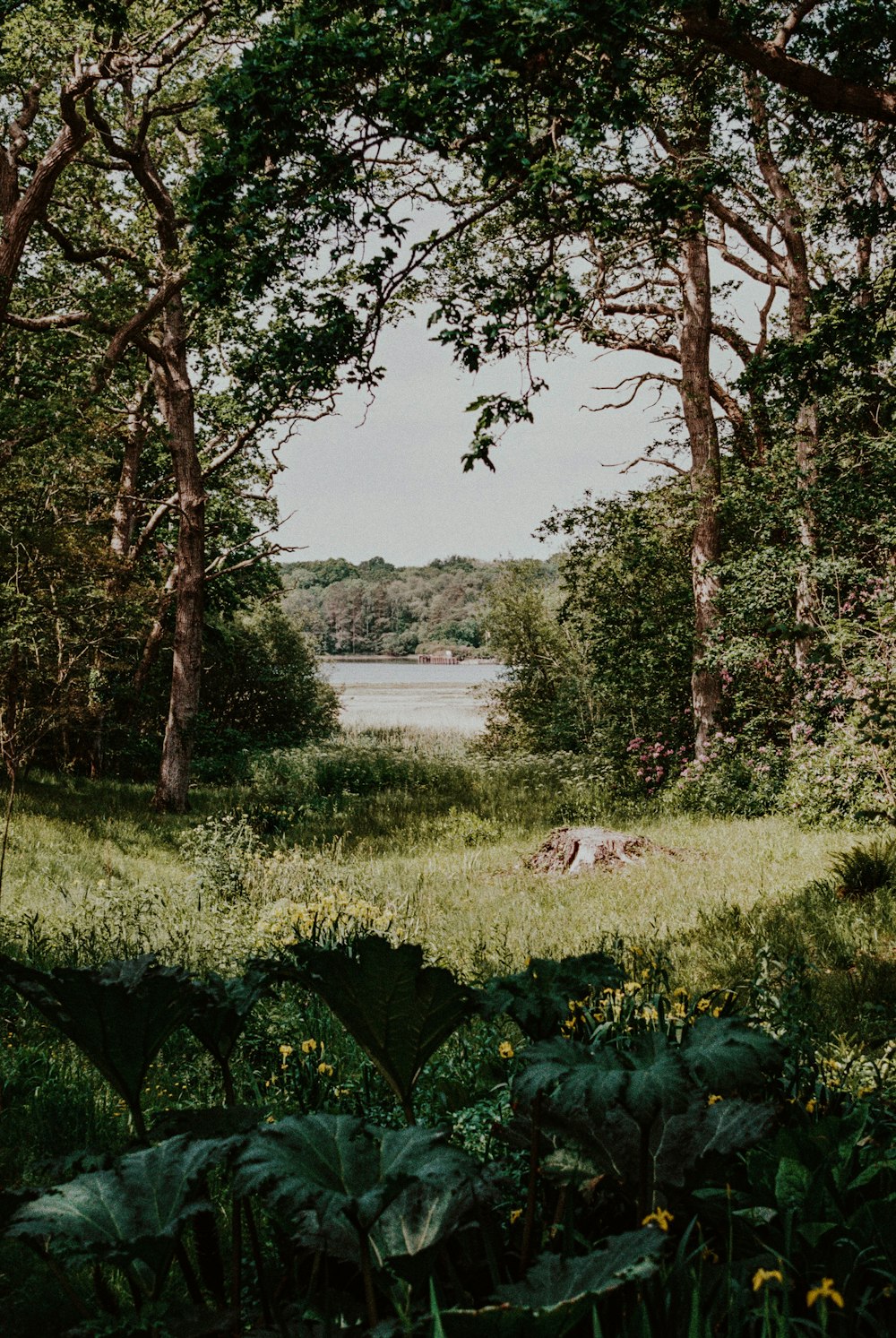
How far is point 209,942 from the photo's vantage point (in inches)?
216

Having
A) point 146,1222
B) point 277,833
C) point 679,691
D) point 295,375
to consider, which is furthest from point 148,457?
point 146,1222

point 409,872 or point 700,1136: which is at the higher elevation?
point 700,1136

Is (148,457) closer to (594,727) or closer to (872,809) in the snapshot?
(594,727)

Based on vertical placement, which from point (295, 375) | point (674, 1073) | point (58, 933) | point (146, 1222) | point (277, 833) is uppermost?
point (295, 375)

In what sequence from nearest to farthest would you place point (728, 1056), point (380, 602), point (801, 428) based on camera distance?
point (728, 1056), point (801, 428), point (380, 602)

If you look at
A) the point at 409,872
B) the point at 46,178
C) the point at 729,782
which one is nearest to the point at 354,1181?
the point at 409,872

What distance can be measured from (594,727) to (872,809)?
7.09m

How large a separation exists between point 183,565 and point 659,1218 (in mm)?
12582

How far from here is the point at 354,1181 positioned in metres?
1.37

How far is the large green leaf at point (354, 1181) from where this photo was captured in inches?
49.2

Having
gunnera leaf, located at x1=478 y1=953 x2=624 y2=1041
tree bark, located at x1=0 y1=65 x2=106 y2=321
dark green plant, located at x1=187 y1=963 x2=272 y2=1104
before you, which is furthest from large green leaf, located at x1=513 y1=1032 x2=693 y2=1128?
tree bark, located at x1=0 y1=65 x2=106 y2=321

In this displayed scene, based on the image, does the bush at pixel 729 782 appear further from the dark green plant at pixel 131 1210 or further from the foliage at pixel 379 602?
the foliage at pixel 379 602

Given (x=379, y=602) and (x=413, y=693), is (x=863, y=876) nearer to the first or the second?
(x=413, y=693)

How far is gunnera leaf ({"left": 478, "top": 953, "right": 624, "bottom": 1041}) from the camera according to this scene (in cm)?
190
